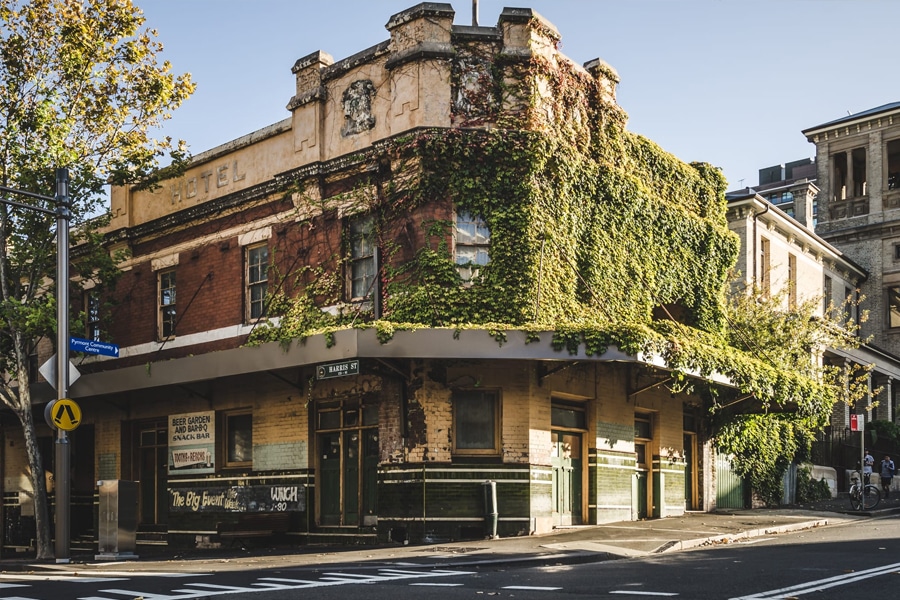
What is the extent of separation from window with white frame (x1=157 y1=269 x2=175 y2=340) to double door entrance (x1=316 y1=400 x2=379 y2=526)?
5757mm

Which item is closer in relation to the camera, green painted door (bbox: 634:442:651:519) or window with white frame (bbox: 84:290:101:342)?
green painted door (bbox: 634:442:651:519)

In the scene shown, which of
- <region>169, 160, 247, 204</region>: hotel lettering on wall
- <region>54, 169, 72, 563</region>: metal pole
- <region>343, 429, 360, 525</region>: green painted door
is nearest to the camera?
<region>54, 169, 72, 563</region>: metal pole

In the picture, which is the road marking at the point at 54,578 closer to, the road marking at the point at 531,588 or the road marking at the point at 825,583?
the road marking at the point at 531,588

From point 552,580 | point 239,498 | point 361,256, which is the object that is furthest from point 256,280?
point 552,580

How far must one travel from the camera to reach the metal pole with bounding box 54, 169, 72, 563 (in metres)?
17.1

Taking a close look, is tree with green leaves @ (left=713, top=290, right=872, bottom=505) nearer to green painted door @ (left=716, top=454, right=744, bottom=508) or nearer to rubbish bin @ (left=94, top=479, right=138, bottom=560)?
green painted door @ (left=716, top=454, right=744, bottom=508)

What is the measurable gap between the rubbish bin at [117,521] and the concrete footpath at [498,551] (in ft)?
1.01

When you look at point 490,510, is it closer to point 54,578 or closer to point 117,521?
point 117,521

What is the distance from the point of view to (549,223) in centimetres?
1961

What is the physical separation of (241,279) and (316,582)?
12.0 meters

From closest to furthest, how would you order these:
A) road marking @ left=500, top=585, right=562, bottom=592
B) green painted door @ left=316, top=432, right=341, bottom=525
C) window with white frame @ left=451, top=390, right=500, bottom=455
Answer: road marking @ left=500, top=585, right=562, bottom=592 → window with white frame @ left=451, top=390, right=500, bottom=455 → green painted door @ left=316, top=432, right=341, bottom=525

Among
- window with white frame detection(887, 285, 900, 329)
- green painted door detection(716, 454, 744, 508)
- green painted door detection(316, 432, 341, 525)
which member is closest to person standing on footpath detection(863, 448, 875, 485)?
green painted door detection(716, 454, 744, 508)

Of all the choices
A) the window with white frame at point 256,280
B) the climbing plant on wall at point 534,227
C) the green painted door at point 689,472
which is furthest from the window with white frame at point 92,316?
the green painted door at point 689,472

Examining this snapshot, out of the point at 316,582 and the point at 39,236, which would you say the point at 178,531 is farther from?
the point at 316,582
